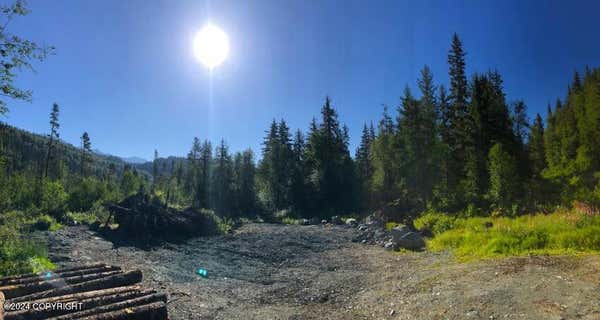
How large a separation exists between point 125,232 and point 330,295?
1925cm

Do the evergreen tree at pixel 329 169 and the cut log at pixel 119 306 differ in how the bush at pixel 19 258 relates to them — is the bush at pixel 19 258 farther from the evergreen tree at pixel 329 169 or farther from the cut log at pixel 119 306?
the evergreen tree at pixel 329 169

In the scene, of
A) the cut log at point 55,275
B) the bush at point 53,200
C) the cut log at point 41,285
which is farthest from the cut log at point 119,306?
the bush at point 53,200

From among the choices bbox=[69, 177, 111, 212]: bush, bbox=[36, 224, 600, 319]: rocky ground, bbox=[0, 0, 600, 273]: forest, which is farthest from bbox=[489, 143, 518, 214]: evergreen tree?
bbox=[69, 177, 111, 212]: bush

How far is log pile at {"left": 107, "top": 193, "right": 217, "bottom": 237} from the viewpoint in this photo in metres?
23.8

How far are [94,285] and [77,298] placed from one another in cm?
141

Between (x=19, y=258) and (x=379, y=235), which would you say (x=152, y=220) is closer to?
(x=19, y=258)

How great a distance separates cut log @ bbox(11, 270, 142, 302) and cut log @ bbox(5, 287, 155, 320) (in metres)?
0.68

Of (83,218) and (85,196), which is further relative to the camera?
(85,196)

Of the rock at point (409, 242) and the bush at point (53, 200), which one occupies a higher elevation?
the bush at point (53, 200)

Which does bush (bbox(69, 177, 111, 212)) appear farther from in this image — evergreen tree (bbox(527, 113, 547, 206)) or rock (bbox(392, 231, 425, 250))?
evergreen tree (bbox(527, 113, 547, 206))

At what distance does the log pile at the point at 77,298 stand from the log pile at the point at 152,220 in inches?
607

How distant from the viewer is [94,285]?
849 centimetres

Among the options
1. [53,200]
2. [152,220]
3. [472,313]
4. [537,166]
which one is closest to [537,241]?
[472,313]

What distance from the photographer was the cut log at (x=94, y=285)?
7352 millimetres
